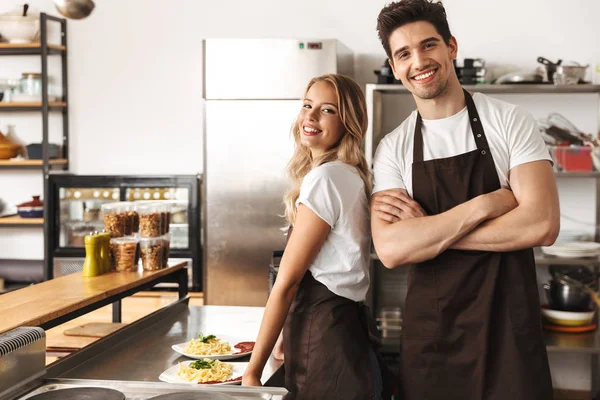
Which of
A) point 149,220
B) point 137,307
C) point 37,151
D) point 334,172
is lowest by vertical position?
point 137,307

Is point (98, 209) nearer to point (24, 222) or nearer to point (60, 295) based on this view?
point (24, 222)

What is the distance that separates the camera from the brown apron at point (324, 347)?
2.06 meters

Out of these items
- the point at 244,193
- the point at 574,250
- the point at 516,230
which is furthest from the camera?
the point at 244,193

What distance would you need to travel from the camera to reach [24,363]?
6.20 ft

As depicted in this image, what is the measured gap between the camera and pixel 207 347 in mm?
2400

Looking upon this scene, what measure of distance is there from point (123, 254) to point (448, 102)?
158cm

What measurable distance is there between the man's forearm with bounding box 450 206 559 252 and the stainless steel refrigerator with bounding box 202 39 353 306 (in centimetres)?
258

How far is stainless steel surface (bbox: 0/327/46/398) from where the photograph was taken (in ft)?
5.96

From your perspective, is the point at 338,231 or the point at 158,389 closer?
the point at 158,389

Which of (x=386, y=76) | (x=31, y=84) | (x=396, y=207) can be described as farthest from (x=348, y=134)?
(x=31, y=84)

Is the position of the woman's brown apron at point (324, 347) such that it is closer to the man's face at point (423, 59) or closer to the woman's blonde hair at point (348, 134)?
the woman's blonde hair at point (348, 134)

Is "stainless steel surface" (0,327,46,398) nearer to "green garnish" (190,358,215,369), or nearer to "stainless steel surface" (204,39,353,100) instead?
"green garnish" (190,358,215,369)

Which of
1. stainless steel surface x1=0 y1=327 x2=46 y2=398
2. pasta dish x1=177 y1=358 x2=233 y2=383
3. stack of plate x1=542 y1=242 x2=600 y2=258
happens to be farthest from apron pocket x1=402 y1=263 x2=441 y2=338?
stack of plate x1=542 y1=242 x2=600 y2=258

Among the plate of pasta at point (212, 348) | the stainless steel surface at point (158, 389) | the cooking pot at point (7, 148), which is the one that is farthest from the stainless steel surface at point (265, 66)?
the stainless steel surface at point (158, 389)
